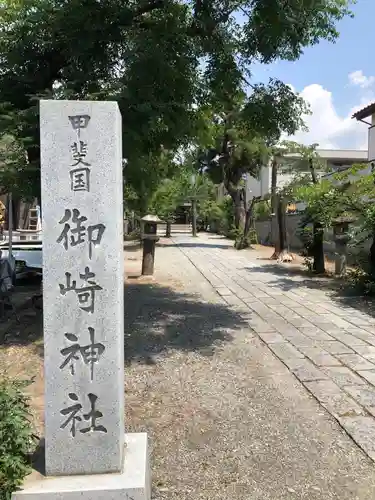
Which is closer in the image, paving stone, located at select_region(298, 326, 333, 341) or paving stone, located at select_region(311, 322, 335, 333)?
paving stone, located at select_region(298, 326, 333, 341)

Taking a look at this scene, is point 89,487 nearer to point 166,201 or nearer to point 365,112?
point 365,112

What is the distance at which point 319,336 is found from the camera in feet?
21.6

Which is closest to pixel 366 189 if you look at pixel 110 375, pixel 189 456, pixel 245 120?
pixel 245 120

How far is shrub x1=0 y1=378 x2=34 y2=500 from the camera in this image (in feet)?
8.34

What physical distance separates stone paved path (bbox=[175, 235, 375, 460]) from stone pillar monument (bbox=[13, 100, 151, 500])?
2039 millimetres

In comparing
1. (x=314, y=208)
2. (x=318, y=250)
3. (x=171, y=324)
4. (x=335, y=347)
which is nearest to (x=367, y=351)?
(x=335, y=347)

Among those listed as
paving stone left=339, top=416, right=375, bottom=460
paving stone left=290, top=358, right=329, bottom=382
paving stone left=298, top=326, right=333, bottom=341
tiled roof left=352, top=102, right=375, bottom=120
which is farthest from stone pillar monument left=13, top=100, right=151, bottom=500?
tiled roof left=352, top=102, right=375, bottom=120

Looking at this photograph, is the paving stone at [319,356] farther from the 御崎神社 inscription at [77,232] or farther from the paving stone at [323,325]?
the 御崎神社 inscription at [77,232]

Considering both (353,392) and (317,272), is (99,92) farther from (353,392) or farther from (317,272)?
(317,272)

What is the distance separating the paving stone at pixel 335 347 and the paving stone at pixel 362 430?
186 centimetres

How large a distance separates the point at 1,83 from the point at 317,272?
29.2 ft

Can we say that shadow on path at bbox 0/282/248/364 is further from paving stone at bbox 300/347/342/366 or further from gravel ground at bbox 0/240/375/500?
paving stone at bbox 300/347/342/366

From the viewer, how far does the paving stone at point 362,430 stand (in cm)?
359

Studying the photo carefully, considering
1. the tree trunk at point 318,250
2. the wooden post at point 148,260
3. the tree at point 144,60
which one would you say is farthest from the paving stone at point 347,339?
the wooden post at point 148,260
